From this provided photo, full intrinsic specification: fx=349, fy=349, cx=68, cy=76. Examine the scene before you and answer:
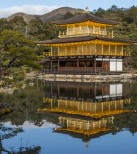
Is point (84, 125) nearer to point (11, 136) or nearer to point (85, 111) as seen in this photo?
point (11, 136)

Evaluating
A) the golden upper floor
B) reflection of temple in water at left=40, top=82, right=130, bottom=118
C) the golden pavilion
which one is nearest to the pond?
reflection of temple in water at left=40, top=82, right=130, bottom=118

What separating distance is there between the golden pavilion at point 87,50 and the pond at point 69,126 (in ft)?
84.0

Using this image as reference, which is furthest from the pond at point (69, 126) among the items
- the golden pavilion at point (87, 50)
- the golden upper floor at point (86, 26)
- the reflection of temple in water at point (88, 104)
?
the golden upper floor at point (86, 26)

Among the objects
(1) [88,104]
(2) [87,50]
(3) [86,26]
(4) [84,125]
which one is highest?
(3) [86,26]

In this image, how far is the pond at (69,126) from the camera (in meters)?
12.8

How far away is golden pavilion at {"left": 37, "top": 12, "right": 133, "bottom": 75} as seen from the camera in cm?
5131

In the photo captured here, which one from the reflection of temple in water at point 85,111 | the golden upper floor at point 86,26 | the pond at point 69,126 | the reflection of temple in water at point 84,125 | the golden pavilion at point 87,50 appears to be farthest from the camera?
the golden upper floor at point 86,26

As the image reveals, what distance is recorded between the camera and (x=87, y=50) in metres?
52.5

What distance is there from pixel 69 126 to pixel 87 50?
121ft

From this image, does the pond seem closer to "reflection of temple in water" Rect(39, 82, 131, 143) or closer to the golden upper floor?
"reflection of temple in water" Rect(39, 82, 131, 143)

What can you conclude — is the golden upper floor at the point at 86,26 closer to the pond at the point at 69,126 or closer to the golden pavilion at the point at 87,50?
the golden pavilion at the point at 87,50

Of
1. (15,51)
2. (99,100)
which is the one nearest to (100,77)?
(99,100)

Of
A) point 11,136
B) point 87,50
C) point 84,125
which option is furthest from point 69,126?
point 87,50

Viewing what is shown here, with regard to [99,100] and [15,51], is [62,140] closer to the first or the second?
[15,51]
